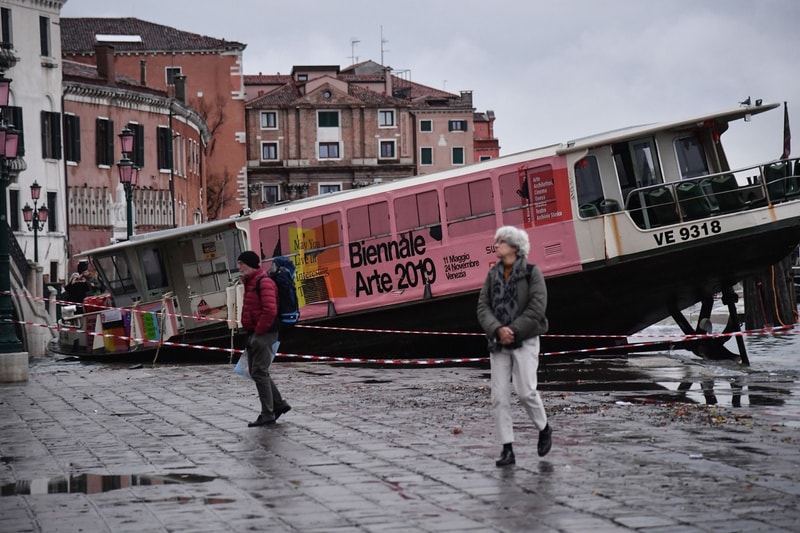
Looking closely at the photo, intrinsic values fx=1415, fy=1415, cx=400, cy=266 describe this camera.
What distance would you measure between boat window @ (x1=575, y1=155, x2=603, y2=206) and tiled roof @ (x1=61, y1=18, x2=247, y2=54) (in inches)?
2709

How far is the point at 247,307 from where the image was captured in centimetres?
1345

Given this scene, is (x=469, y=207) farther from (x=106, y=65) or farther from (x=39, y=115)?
(x=106, y=65)

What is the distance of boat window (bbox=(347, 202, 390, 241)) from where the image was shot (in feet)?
78.1

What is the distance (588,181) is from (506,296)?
40.6 feet

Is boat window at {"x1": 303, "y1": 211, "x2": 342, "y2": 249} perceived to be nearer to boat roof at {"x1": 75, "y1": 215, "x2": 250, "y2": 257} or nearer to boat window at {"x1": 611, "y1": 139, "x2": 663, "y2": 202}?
boat roof at {"x1": 75, "y1": 215, "x2": 250, "y2": 257}

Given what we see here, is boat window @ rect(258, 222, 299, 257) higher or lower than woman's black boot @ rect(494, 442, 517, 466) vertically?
higher

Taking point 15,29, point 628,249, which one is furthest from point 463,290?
point 15,29

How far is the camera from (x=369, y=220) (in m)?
23.9

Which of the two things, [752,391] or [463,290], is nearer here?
[752,391]

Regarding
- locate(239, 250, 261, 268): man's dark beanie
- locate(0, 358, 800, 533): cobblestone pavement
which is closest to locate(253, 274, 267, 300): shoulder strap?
locate(239, 250, 261, 268): man's dark beanie

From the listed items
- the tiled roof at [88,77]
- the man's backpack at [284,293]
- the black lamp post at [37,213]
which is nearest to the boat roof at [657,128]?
the man's backpack at [284,293]

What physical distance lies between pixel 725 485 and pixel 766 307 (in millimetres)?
14457

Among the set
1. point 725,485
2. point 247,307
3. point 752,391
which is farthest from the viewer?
point 752,391

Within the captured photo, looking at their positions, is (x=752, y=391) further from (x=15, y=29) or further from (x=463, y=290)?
(x=15, y=29)
